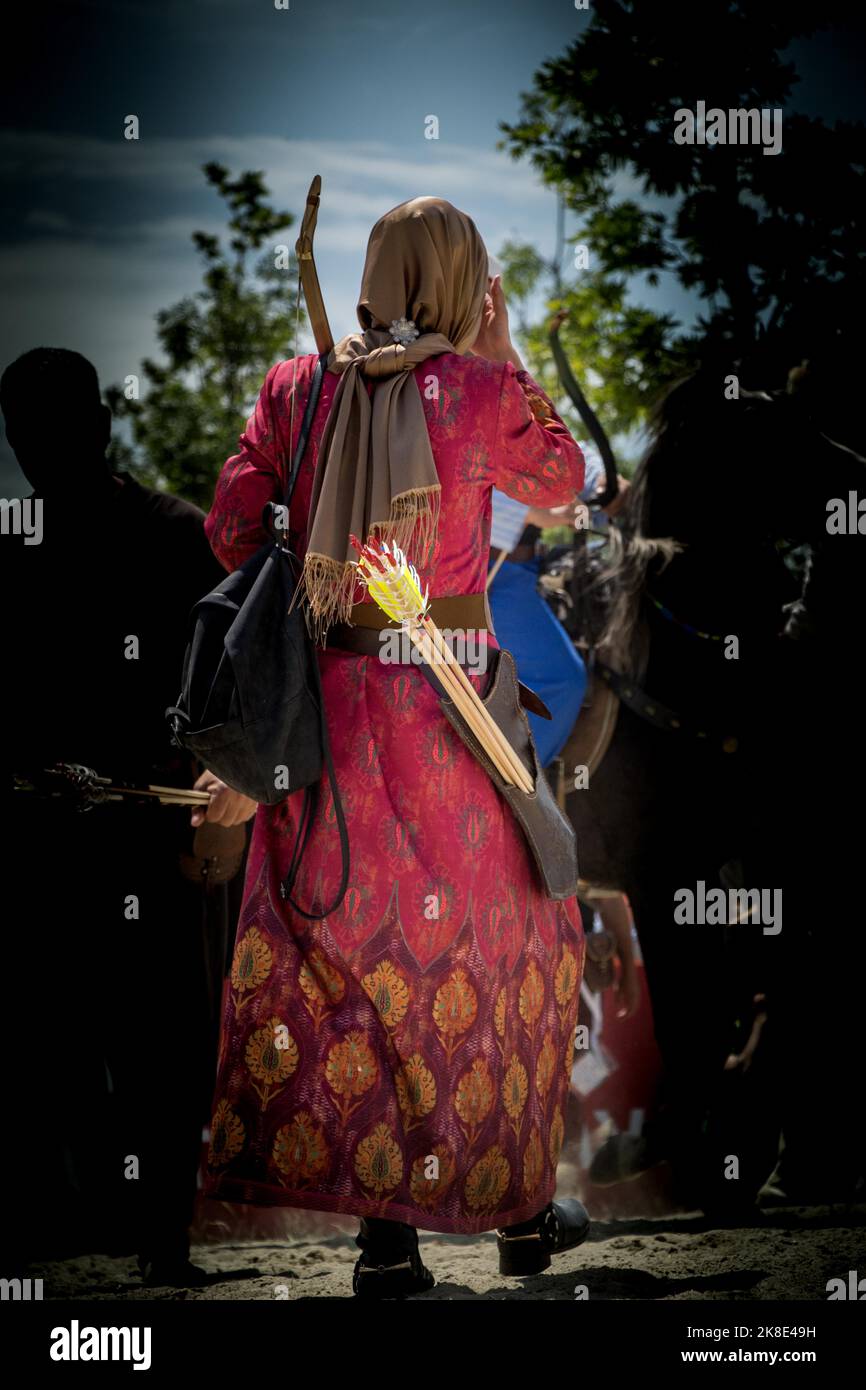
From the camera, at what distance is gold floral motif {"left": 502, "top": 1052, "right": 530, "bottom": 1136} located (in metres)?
2.62

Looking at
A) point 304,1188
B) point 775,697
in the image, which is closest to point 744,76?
point 775,697

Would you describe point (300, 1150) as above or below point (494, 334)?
below

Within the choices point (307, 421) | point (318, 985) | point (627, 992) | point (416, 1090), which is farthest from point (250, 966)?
point (627, 992)

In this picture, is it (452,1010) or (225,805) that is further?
(225,805)

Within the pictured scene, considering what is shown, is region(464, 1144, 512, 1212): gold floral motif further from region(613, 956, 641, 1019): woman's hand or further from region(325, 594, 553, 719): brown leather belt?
region(613, 956, 641, 1019): woman's hand

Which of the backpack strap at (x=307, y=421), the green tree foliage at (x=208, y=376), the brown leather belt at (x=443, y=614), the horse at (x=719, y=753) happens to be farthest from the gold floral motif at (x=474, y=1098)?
the green tree foliage at (x=208, y=376)

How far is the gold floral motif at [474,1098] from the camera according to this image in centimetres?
257

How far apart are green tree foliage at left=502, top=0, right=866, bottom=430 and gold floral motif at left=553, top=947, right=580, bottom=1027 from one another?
209 cm

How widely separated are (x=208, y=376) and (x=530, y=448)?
19.1 feet

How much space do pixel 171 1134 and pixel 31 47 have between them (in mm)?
2639

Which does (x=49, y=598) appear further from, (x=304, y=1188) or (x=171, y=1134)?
(x=304, y=1188)

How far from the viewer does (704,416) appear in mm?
4117

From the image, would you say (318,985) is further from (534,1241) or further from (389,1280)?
(534,1241)

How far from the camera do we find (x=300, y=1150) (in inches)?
101
